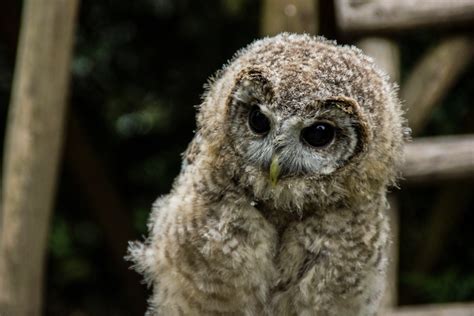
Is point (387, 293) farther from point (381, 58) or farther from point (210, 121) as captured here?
point (210, 121)

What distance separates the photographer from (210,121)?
6.85 feet

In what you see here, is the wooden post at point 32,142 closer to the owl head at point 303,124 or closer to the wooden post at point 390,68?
the owl head at point 303,124

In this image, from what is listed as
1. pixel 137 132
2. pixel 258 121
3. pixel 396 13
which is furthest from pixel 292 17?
pixel 137 132

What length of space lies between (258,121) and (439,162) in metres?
1.00

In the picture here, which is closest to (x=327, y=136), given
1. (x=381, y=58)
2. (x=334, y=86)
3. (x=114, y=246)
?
(x=334, y=86)

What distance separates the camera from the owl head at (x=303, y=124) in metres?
1.84

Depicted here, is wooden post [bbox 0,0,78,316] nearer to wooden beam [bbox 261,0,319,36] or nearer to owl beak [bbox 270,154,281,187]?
wooden beam [bbox 261,0,319,36]

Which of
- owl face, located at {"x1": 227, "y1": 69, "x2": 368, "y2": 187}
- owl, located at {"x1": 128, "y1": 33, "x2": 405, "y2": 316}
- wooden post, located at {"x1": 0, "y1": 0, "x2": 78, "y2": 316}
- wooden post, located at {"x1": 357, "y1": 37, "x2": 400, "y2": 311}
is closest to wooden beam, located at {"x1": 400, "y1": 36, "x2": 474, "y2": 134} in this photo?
wooden post, located at {"x1": 357, "y1": 37, "x2": 400, "y2": 311}

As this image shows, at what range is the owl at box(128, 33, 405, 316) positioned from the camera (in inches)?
74.8

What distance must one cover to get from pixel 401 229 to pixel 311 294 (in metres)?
2.59

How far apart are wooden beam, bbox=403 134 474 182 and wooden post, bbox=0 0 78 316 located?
1151 millimetres

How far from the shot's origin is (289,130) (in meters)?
1.87

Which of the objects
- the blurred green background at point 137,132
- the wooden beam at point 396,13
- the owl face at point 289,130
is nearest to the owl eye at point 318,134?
the owl face at point 289,130

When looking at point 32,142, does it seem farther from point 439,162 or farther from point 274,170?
point 439,162
